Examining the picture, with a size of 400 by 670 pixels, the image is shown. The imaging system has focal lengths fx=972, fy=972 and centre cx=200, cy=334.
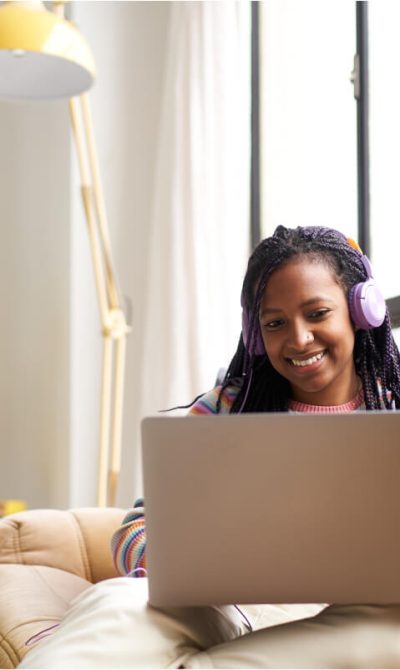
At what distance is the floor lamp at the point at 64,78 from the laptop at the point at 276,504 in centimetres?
171

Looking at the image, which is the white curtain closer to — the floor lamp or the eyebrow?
the floor lamp

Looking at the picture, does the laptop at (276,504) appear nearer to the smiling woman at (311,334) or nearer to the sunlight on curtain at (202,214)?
the smiling woman at (311,334)

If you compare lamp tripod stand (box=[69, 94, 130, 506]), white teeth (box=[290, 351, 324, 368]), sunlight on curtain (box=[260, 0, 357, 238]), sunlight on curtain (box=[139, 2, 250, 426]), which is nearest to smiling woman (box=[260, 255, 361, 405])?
white teeth (box=[290, 351, 324, 368])

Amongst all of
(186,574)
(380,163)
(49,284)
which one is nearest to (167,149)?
(49,284)

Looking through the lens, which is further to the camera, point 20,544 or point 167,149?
point 167,149

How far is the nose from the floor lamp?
1.26 m

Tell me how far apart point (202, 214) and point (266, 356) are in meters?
1.46

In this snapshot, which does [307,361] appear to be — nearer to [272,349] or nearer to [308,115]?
[272,349]

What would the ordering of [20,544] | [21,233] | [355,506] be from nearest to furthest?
[355,506] < [20,544] < [21,233]

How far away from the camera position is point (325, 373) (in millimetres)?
1555

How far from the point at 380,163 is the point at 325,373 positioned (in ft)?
3.64

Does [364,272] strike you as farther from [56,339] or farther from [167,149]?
[56,339]

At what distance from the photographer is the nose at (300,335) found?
4.99 feet

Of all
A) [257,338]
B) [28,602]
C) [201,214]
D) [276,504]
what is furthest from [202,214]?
[276,504]
